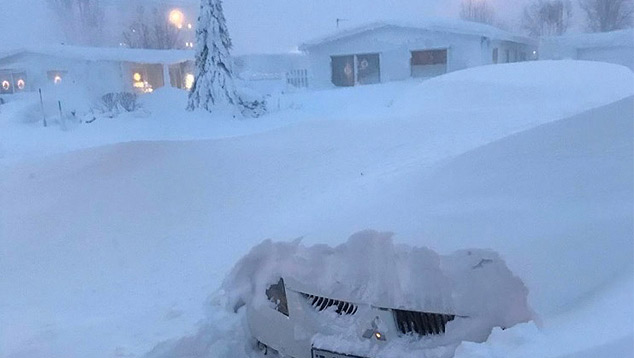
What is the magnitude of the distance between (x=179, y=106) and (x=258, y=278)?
18.8 metres

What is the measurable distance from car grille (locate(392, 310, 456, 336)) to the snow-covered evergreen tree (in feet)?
55.5

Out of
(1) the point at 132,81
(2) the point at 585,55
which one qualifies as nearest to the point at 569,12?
(2) the point at 585,55

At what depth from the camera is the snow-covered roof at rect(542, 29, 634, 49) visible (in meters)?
29.6

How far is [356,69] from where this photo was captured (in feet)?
85.8

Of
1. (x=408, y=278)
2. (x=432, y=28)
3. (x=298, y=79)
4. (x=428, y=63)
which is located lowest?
(x=408, y=278)

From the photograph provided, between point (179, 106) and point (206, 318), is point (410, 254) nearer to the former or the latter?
point (206, 318)

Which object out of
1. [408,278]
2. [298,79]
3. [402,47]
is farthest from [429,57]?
[408,278]

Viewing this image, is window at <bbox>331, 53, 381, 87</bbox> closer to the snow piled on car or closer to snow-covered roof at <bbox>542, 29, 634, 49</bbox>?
snow-covered roof at <bbox>542, 29, 634, 49</bbox>

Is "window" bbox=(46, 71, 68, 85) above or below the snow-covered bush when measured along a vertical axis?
above

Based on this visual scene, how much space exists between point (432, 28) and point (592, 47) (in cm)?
1258

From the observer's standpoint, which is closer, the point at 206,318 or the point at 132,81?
the point at 206,318

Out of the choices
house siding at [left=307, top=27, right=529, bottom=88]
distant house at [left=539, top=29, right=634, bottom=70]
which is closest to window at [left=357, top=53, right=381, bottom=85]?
house siding at [left=307, top=27, right=529, bottom=88]

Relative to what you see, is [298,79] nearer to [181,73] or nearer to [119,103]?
[119,103]

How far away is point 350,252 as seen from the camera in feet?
9.52
